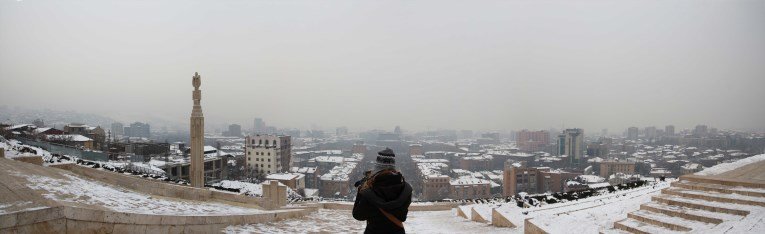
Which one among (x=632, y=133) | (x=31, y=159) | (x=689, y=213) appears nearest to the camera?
(x=689, y=213)

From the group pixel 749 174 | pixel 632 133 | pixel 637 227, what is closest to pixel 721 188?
pixel 749 174

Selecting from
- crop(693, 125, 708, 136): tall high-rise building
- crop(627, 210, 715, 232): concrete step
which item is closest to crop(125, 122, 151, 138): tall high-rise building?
crop(627, 210, 715, 232): concrete step

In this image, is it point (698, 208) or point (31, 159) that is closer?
point (698, 208)

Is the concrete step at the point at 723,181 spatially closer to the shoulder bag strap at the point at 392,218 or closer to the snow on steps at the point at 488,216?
the snow on steps at the point at 488,216

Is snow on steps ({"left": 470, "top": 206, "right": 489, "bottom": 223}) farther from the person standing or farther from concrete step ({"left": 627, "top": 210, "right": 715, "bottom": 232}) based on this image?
the person standing

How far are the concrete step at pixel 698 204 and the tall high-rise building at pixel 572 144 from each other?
84.1 metres

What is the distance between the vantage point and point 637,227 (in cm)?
660

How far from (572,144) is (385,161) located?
317 ft

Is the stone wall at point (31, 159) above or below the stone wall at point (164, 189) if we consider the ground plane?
above

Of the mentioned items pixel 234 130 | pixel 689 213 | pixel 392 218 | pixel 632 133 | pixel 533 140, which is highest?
pixel 392 218

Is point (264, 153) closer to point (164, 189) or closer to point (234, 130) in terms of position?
point (234, 130)

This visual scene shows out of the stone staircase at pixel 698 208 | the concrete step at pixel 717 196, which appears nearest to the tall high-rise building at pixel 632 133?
the concrete step at pixel 717 196

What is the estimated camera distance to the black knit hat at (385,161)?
3.34 metres

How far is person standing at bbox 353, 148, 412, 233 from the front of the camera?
3.27 metres
